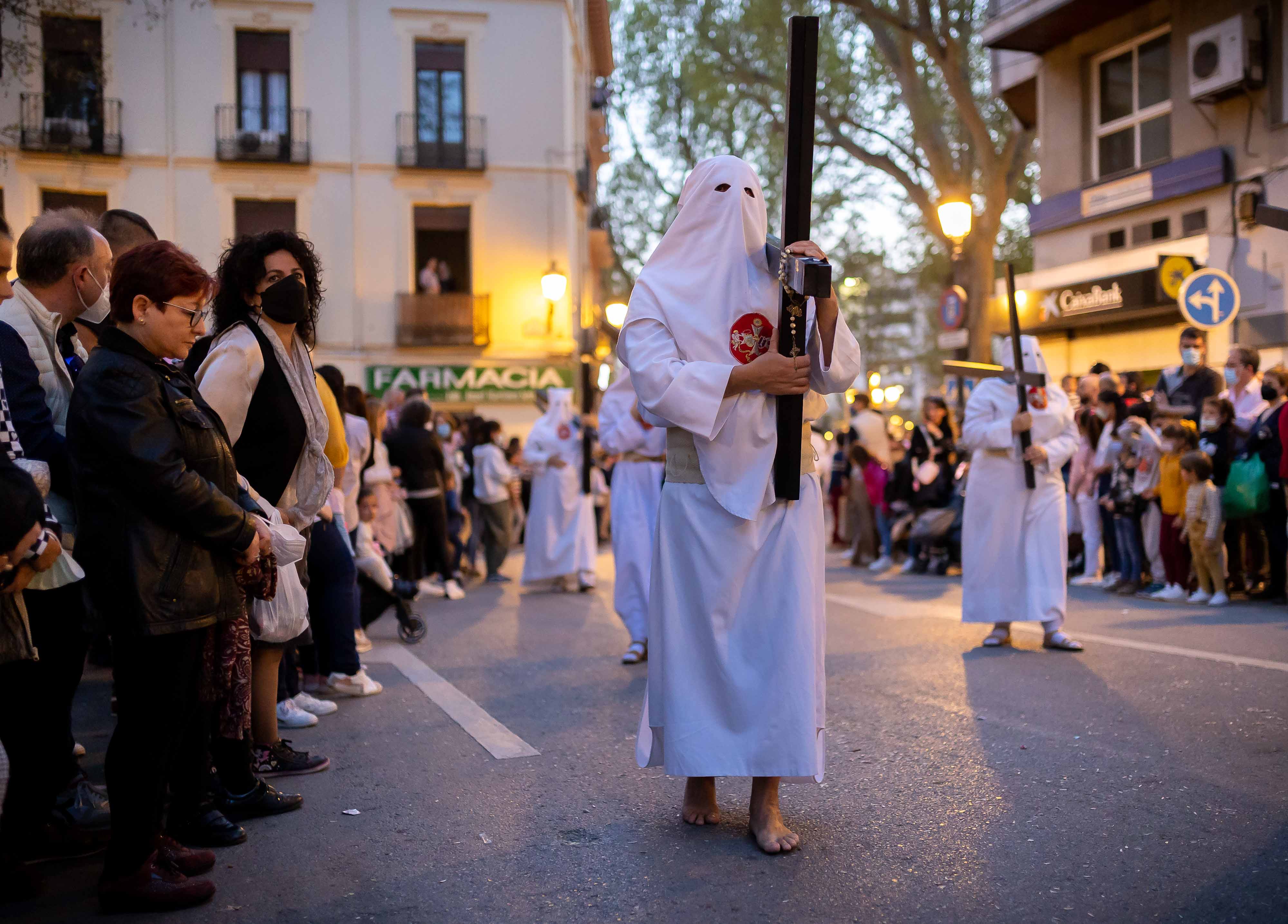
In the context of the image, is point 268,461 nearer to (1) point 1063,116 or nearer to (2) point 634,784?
(2) point 634,784

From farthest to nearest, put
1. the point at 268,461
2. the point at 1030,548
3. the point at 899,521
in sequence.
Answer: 1. the point at 899,521
2. the point at 1030,548
3. the point at 268,461

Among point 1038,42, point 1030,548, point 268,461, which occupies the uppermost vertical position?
point 1038,42

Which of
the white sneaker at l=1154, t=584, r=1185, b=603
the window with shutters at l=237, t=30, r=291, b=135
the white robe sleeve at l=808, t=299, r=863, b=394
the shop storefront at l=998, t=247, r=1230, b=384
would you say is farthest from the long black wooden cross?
the window with shutters at l=237, t=30, r=291, b=135

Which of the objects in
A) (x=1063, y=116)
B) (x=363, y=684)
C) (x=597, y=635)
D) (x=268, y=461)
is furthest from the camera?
(x=1063, y=116)

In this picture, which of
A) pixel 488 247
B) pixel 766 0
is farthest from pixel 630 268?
pixel 766 0

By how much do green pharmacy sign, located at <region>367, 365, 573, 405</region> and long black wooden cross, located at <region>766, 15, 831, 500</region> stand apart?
24302 mm

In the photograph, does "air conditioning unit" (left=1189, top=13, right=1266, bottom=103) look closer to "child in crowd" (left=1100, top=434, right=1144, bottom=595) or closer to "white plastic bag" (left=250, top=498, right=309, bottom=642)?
"child in crowd" (left=1100, top=434, right=1144, bottom=595)

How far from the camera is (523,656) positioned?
26.2 feet

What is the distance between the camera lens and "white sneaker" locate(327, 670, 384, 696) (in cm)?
662

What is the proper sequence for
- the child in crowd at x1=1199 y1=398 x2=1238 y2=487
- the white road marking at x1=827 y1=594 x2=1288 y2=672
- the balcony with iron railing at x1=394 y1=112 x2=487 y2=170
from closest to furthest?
the white road marking at x1=827 y1=594 x2=1288 y2=672 < the child in crowd at x1=1199 y1=398 x2=1238 y2=487 < the balcony with iron railing at x1=394 y1=112 x2=487 y2=170

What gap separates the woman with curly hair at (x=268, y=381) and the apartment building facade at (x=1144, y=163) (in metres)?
14.1

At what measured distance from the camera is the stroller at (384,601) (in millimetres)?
8047

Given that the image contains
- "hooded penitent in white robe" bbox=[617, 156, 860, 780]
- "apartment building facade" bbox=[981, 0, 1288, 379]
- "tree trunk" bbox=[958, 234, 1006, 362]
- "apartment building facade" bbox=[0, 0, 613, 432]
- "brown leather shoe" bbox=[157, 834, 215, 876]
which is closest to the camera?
"brown leather shoe" bbox=[157, 834, 215, 876]

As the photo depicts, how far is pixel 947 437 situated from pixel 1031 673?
792 centimetres
